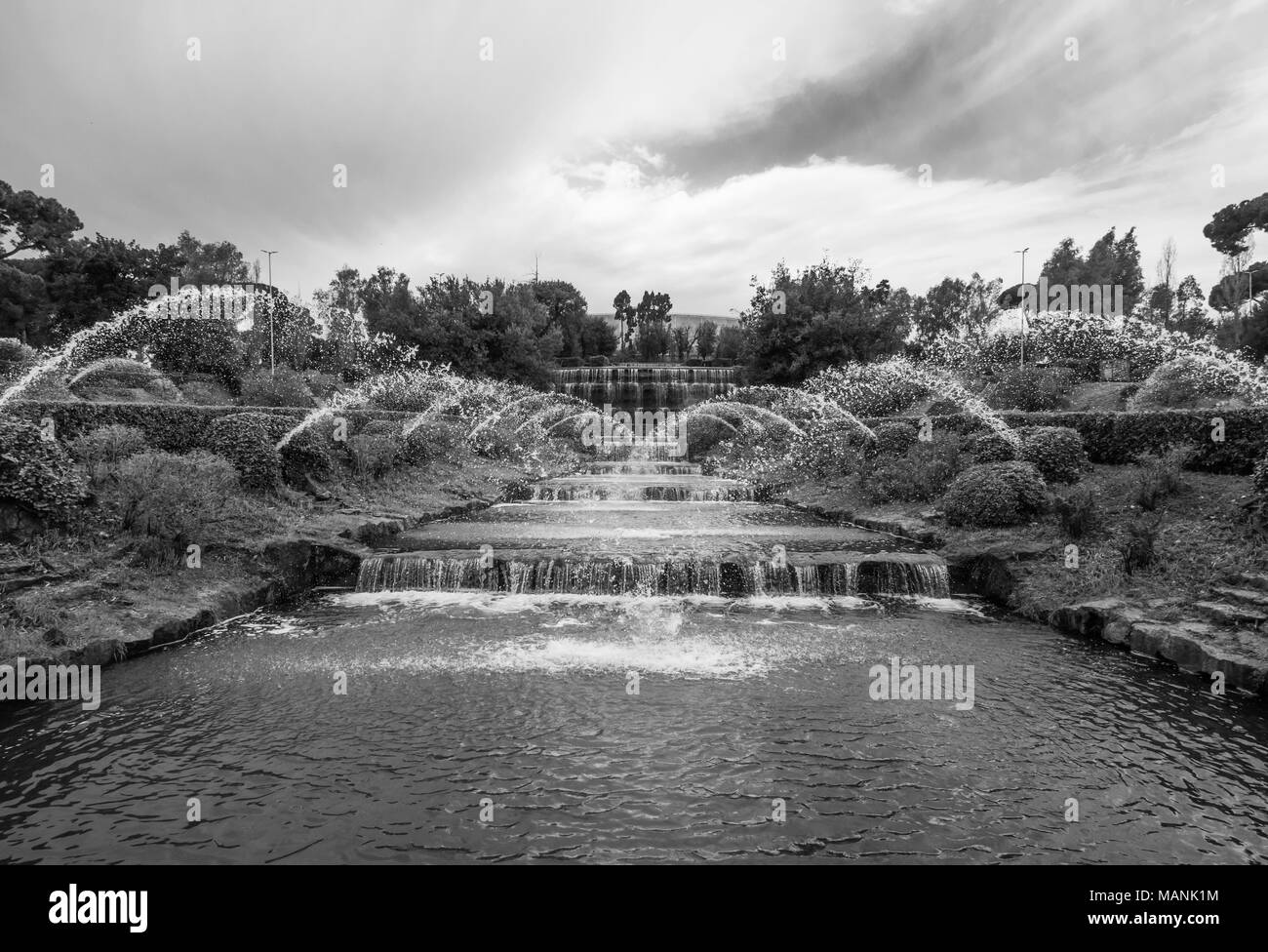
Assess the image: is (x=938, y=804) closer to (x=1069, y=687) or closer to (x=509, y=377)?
(x=1069, y=687)


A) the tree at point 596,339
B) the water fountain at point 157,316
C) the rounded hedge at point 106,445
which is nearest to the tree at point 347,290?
the tree at point 596,339

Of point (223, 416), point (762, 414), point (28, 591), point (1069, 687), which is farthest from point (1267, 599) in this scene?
point (762, 414)

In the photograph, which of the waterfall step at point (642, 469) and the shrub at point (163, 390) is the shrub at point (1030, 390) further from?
the shrub at point (163, 390)

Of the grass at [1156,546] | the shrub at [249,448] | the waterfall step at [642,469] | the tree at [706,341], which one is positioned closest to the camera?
the grass at [1156,546]

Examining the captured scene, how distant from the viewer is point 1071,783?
15.7ft

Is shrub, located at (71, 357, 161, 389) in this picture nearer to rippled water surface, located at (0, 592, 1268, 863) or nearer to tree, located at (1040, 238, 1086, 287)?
rippled water surface, located at (0, 592, 1268, 863)

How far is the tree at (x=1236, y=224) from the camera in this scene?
38.2m

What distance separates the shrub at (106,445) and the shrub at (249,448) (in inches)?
55.6

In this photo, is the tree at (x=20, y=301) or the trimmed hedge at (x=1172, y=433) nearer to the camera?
the trimmed hedge at (x=1172, y=433)

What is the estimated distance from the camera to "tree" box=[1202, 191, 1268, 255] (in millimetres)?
38188

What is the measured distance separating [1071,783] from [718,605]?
5.09 metres

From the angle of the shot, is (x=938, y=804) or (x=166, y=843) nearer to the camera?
(x=166, y=843)

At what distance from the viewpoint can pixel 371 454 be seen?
658 inches
